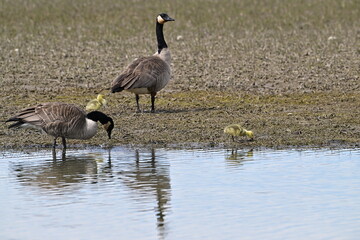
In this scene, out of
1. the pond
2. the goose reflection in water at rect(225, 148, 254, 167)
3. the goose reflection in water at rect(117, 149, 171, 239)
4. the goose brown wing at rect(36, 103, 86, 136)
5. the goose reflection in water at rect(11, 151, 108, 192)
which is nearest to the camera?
the pond

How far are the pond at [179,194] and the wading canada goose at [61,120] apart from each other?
28 cm

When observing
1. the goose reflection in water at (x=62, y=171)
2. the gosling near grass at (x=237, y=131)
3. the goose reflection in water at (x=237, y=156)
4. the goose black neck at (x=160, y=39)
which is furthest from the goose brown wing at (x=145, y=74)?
the goose reflection in water at (x=237, y=156)

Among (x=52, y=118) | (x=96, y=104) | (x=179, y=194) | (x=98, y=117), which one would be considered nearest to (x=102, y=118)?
(x=98, y=117)

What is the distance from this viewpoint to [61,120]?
38.8 ft

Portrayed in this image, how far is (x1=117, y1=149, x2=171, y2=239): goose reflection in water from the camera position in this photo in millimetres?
8741

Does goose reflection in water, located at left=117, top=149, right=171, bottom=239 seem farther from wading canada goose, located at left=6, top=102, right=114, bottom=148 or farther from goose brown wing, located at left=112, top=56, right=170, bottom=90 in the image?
goose brown wing, located at left=112, top=56, right=170, bottom=90

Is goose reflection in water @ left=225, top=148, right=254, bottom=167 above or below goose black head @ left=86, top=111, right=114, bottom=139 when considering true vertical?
below

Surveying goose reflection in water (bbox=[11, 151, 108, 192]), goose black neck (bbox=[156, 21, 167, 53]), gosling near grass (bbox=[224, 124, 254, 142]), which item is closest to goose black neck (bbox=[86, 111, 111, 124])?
Result: goose reflection in water (bbox=[11, 151, 108, 192])

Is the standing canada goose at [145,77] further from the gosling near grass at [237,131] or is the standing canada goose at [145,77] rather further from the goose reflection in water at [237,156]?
the goose reflection in water at [237,156]

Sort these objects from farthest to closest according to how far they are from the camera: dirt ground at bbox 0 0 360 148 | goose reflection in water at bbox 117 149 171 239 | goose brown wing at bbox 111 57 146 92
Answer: goose brown wing at bbox 111 57 146 92, dirt ground at bbox 0 0 360 148, goose reflection in water at bbox 117 149 171 239

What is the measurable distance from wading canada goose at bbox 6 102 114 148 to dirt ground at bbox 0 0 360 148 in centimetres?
52

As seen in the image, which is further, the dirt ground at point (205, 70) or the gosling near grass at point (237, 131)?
the dirt ground at point (205, 70)

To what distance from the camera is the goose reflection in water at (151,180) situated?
874 centimetres

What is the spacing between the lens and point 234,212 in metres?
8.53
